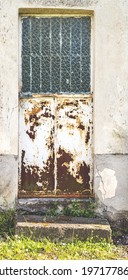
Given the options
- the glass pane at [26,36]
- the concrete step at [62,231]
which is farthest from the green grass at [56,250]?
the glass pane at [26,36]

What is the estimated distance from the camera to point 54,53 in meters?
6.59

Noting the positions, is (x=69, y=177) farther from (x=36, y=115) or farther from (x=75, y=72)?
(x=75, y=72)

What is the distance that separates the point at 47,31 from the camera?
21.6ft

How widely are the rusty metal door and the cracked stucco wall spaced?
0.63ft

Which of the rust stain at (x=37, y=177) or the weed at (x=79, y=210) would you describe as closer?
the weed at (x=79, y=210)

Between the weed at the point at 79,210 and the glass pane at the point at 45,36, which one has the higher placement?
the glass pane at the point at 45,36

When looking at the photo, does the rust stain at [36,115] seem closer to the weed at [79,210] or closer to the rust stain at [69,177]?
the rust stain at [69,177]

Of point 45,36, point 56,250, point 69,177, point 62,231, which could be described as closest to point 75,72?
point 45,36

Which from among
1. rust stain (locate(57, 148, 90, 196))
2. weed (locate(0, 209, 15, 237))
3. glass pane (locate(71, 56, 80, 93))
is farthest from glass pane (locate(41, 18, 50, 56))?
weed (locate(0, 209, 15, 237))

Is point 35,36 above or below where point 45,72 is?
above

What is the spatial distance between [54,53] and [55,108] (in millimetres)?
721

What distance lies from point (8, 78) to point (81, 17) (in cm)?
126

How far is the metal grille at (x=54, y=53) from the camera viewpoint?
6566 millimetres
